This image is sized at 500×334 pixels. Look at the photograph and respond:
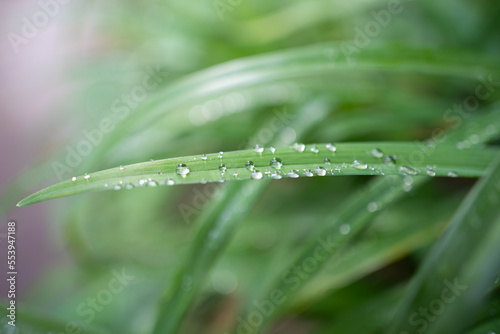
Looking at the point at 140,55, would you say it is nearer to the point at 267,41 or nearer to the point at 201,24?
the point at 201,24

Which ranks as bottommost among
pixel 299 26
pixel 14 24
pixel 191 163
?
pixel 191 163

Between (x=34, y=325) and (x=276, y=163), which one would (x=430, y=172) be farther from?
(x=34, y=325)

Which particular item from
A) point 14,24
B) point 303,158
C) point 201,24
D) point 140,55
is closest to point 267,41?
point 201,24

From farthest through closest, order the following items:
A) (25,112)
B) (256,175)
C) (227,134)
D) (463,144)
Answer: (25,112), (227,134), (463,144), (256,175)

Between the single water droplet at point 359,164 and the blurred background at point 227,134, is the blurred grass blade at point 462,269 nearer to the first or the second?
the single water droplet at point 359,164

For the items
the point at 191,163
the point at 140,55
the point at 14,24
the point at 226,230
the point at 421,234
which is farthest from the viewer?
the point at 14,24

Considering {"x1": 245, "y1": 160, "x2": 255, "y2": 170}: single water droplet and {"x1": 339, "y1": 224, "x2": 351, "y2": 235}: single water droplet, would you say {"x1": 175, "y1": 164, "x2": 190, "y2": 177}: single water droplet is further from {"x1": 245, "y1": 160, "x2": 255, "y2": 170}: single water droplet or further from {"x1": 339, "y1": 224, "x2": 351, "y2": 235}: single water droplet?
{"x1": 339, "y1": 224, "x2": 351, "y2": 235}: single water droplet

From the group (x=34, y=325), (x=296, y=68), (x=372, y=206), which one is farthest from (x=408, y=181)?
(x=34, y=325)
